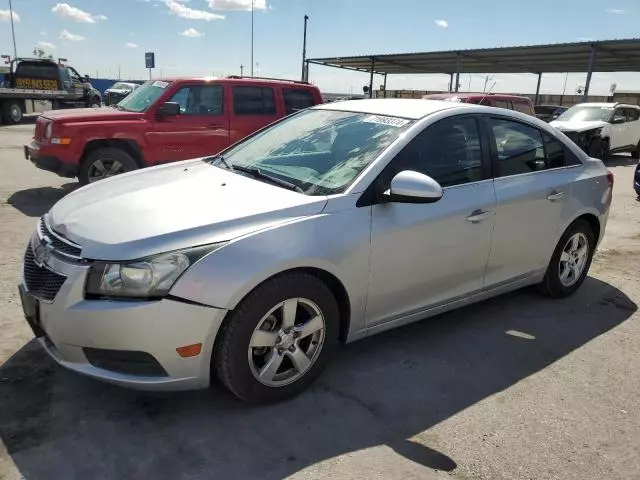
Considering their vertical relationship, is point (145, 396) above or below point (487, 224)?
below

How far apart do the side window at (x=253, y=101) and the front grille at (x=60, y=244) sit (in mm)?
5982

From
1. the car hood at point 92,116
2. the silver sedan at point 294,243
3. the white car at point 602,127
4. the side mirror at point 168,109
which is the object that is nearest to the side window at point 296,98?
the side mirror at point 168,109

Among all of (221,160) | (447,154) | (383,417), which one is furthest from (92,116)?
(383,417)

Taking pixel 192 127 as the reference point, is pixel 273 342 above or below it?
below

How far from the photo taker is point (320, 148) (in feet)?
11.7

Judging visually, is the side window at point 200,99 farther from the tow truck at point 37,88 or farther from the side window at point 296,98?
the tow truck at point 37,88

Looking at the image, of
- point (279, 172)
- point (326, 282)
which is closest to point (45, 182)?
point (279, 172)

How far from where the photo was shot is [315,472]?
2459 millimetres

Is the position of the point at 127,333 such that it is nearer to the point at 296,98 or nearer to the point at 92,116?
the point at 92,116

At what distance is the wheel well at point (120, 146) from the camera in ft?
25.5

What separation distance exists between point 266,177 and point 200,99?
5561 millimetres

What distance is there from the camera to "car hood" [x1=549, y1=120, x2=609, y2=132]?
14.8 meters

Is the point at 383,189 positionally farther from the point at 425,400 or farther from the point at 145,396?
the point at 145,396

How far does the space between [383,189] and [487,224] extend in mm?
971
